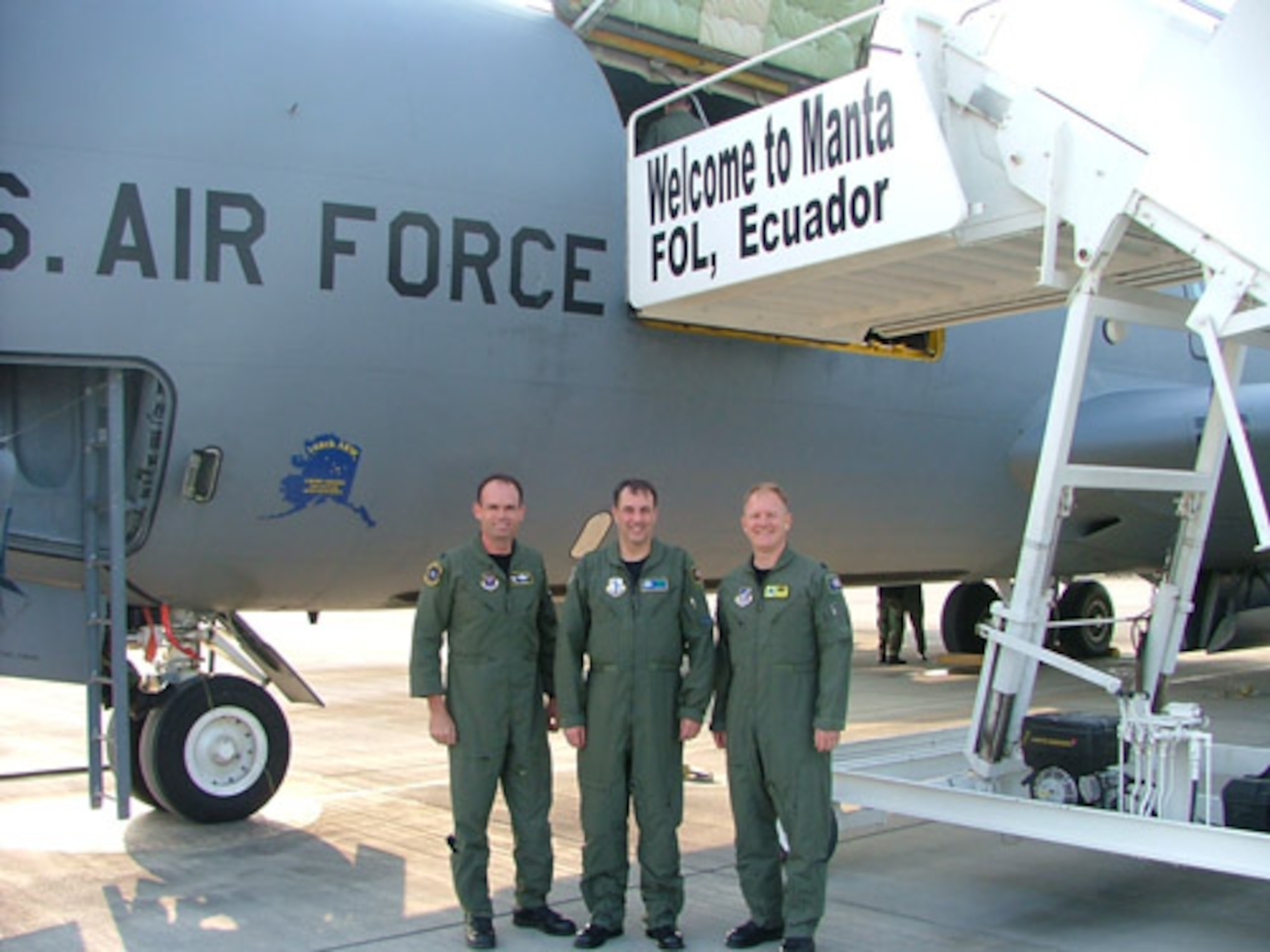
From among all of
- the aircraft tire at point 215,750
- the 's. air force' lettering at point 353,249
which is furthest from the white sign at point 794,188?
the aircraft tire at point 215,750

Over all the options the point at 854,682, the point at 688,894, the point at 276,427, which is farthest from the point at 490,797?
the point at 854,682

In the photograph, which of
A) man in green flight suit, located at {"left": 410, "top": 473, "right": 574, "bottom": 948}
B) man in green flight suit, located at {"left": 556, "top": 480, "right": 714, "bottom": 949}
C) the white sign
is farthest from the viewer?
the white sign

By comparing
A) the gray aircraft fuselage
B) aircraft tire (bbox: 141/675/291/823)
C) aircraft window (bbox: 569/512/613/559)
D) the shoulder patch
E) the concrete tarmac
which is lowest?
the concrete tarmac

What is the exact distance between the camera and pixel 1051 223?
18.1ft

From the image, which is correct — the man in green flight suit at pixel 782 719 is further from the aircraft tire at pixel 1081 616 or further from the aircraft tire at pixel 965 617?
the aircraft tire at pixel 1081 616

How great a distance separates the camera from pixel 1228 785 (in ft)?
16.3

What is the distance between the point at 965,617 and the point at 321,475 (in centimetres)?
1110

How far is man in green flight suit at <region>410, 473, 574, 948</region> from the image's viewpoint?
504 centimetres

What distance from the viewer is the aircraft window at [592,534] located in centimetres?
778

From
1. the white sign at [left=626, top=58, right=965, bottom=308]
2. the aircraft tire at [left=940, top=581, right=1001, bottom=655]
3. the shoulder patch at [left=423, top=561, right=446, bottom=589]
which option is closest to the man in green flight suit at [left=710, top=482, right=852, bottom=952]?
the shoulder patch at [left=423, top=561, right=446, bottom=589]

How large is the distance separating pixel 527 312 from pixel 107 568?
2464 millimetres

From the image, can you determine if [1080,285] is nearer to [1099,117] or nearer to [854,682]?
[1099,117]

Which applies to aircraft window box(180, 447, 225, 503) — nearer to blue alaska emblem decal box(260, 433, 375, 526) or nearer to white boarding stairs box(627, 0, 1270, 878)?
blue alaska emblem decal box(260, 433, 375, 526)

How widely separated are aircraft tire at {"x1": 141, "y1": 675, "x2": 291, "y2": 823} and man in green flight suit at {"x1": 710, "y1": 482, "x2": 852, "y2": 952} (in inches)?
123
